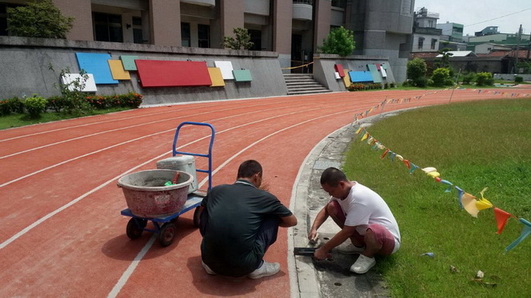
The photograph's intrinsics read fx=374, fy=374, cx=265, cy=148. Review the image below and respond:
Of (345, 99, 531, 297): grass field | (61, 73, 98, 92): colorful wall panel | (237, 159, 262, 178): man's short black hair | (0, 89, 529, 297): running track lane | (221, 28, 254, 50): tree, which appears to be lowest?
(0, 89, 529, 297): running track lane

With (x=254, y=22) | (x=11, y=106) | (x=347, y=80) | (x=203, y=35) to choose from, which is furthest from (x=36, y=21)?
(x=347, y=80)

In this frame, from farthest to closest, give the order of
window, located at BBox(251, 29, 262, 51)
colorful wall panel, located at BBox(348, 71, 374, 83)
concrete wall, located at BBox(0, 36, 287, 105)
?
window, located at BBox(251, 29, 262, 51)
colorful wall panel, located at BBox(348, 71, 374, 83)
concrete wall, located at BBox(0, 36, 287, 105)

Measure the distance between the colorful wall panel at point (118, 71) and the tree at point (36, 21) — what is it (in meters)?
2.36

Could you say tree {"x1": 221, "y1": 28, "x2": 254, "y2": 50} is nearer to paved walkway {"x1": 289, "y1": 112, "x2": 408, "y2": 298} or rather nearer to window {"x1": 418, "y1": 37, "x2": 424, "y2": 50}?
paved walkway {"x1": 289, "y1": 112, "x2": 408, "y2": 298}

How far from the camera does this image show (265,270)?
3734 millimetres

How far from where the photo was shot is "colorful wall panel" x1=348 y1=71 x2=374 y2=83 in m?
31.1

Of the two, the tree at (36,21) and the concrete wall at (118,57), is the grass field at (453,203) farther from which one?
the tree at (36,21)

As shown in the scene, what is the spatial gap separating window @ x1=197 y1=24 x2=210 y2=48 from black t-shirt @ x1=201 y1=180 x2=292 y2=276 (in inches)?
1090

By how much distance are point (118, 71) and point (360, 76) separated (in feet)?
69.0

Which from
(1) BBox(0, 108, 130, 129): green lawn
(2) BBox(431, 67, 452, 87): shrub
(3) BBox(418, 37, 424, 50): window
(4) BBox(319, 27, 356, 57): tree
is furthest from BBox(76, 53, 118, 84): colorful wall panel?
(3) BBox(418, 37, 424, 50): window

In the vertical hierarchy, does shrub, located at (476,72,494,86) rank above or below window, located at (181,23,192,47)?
below

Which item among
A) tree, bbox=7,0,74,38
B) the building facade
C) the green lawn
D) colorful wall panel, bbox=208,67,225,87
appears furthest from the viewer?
the building facade

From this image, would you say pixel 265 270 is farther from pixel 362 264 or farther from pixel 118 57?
pixel 118 57

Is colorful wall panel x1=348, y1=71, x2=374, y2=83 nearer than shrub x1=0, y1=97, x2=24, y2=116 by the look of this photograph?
No
